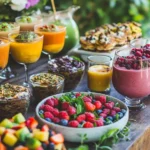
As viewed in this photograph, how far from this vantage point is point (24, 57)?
2061mm

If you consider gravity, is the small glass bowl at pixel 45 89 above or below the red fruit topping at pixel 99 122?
below

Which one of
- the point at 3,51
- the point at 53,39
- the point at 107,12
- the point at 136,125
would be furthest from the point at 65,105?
the point at 107,12

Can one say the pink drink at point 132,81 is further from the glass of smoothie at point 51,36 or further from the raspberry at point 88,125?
the glass of smoothie at point 51,36

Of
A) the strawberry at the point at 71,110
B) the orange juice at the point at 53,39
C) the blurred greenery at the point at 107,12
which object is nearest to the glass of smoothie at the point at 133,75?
the strawberry at the point at 71,110

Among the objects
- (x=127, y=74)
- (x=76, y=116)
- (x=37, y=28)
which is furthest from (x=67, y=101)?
(x=37, y=28)

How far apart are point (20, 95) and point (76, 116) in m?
0.25

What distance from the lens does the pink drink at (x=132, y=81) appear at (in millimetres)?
1807

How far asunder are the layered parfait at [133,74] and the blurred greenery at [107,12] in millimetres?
1883

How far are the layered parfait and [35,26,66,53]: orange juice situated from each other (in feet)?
1.50

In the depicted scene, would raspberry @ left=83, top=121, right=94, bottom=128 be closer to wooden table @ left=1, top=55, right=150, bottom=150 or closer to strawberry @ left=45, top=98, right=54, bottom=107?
wooden table @ left=1, top=55, right=150, bottom=150

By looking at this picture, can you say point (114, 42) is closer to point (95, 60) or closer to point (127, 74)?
point (95, 60)

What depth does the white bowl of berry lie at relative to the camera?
59.1 inches

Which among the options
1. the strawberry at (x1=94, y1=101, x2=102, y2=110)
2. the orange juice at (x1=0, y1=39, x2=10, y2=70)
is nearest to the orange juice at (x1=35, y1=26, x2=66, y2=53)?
the orange juice at (x1=0, y1=39, x2=10, y2=70)

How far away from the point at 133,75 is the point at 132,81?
0.09ft
